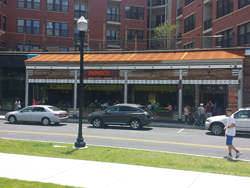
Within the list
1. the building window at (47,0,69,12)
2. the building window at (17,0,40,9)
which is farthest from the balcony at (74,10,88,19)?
the building window at (17,0,40,9)

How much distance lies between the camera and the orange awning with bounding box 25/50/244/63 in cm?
3469

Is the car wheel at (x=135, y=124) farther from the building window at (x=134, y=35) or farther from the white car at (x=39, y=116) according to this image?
the building window at (x=134, y=35)

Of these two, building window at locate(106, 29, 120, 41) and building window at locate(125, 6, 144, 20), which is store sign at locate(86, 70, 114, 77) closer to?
building window at locate(106, 29, 120, 41)

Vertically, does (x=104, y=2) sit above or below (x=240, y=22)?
above

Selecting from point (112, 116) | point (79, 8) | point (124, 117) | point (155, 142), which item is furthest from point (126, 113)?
point (79, 8)

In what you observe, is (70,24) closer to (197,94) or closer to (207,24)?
(207,24)

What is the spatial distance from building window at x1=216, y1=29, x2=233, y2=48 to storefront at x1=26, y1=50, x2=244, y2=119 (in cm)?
475

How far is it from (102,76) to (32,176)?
89.7ft

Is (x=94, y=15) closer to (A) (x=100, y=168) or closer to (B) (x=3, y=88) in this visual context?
(B) (x=3, y=88)

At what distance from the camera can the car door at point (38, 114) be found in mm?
31156

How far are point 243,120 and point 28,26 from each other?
134ft

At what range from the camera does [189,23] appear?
52.7 meters

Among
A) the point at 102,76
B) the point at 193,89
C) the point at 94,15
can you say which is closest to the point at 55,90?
the point at 102,76

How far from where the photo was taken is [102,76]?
1503 inches
